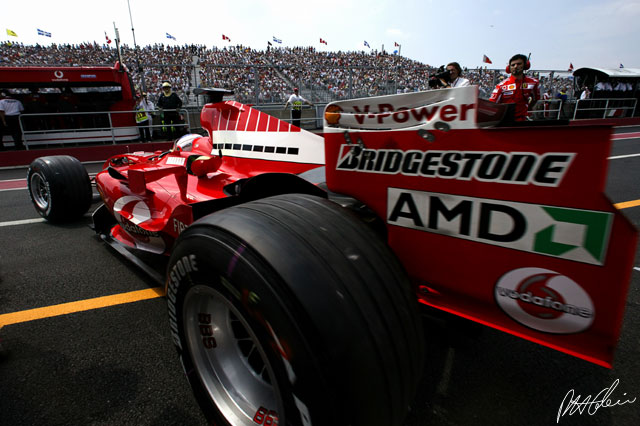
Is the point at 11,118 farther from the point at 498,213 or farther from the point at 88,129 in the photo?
the point at 498,213

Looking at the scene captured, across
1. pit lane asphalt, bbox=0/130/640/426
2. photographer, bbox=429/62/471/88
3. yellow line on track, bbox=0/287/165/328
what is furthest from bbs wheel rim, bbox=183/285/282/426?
photographer, bbox=429/62/471/88

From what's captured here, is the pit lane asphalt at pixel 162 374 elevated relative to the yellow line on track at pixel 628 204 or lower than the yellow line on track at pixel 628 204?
lower

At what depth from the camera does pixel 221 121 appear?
9.89 feet

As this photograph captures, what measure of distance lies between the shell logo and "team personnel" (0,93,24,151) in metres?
8.93

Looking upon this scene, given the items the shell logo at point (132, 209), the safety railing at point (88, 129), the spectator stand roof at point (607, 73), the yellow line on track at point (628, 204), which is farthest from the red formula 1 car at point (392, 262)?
the spectator stand roof at point (607, 73)

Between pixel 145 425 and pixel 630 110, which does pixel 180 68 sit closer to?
pixel 145 425

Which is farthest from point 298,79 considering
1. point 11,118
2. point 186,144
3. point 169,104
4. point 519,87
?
point 186,144

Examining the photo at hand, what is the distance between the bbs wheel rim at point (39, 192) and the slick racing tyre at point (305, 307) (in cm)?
358

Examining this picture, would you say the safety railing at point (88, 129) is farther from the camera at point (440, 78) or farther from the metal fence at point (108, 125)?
the camera at point (440, 78)

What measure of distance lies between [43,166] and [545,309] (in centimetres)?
450

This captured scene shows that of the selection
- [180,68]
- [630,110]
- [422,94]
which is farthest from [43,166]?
[630,110]

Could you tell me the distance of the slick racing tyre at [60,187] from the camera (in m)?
3.70

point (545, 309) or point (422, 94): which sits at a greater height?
point (422, 94)

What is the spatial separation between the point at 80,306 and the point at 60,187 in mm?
1967
